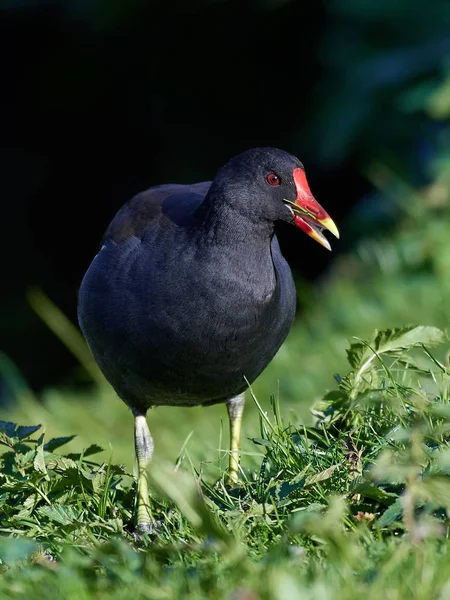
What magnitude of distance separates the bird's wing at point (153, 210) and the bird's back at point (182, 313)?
0.01m

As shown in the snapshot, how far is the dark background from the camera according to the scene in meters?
8.21

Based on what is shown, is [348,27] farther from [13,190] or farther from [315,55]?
[13,190]

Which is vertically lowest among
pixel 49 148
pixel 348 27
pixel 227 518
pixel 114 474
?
pixel 49 148

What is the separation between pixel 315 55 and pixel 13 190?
383 centimetres

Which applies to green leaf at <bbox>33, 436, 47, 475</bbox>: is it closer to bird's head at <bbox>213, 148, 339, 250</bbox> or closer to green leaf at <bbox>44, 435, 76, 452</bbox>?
green leaf at <bbox>44, 435, 76, 452</bbox>

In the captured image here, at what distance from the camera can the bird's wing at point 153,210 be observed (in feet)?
11.9

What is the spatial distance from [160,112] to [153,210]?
7068 millimetres

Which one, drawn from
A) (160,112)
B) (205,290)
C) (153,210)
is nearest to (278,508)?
(205,290)

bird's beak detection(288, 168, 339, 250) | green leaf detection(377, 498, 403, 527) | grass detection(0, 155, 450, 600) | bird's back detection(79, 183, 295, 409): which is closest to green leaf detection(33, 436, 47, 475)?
grass detection(0, 155, 450, 600)

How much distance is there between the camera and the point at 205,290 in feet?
10.8

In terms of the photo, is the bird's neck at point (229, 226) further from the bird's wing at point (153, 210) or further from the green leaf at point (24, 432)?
the green leaf at point (24, 432)

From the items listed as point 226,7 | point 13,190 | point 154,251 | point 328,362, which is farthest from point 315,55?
point 154,251

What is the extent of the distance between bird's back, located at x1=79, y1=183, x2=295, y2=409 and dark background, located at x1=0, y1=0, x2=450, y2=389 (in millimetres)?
4658

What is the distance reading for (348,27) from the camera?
8.37 metres
